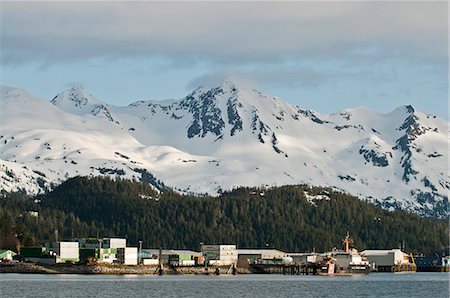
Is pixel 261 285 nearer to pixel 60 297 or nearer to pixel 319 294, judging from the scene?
pixel 319 294

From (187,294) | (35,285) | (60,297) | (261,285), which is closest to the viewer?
(60,297)

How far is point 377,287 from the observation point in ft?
617

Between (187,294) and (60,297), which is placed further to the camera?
(187,294)

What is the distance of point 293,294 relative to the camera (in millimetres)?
160250

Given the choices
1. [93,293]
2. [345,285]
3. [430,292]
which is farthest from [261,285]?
[93,293]

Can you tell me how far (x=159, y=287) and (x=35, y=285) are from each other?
54.3 ft

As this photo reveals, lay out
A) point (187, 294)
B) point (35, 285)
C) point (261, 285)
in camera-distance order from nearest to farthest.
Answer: point (187, 294) → point (35, 285) → point (261, 285)

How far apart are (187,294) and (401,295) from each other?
27232 millimetres

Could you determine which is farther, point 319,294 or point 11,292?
point 319,294

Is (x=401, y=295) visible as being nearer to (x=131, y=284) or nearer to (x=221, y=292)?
(x=221, y=292)

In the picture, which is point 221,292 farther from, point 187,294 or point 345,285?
point 345,285

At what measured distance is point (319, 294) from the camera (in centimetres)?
16288

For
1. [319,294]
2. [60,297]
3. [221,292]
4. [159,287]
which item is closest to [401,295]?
[319,294]

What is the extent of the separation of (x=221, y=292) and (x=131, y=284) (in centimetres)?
2248
